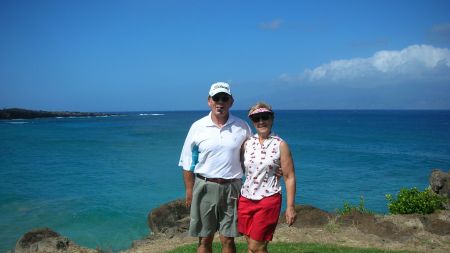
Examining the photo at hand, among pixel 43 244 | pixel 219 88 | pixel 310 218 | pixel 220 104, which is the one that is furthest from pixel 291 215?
pixel 43 244

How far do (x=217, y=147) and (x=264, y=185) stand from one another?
750 mm

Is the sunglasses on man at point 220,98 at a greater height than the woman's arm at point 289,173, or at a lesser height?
greater

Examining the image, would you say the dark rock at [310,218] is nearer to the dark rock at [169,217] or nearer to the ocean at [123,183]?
the dark rock at [169,217]

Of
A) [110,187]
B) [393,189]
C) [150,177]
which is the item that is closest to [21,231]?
[110,187]

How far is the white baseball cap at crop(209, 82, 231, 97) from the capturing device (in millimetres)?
4930

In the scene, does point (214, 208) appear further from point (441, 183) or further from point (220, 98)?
point (441, 183)

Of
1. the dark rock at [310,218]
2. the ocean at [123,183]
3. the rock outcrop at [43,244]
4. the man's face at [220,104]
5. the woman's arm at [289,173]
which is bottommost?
the ocean at [123,183]

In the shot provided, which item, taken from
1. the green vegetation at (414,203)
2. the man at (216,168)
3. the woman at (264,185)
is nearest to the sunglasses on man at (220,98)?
the man at (216,168)

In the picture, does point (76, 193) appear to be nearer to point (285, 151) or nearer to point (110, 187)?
point (110, 187)

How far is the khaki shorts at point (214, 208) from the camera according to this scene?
16.4 ft

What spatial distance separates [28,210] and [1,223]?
2063mm

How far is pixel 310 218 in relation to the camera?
11172 mm

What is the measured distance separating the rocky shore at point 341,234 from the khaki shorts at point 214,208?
4.19 meters

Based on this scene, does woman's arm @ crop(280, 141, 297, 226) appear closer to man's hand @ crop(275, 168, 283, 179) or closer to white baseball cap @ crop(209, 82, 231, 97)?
man's hand @ crop(275, 168, 283, 179)
